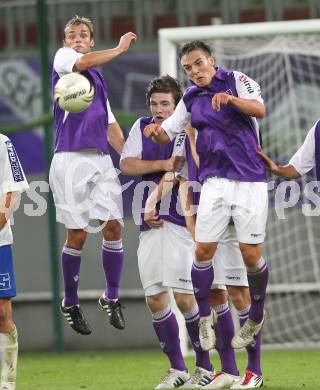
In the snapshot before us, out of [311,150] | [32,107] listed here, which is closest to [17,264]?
[32,107]

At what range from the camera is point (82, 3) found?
15.2 metres

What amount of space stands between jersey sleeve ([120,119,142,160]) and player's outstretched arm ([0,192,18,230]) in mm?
1391

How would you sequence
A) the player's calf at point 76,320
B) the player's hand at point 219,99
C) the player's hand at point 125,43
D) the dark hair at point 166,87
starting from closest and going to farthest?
the player's hand at point 219,99 < the player's hand at point 125,43 < the player's calf at point 76,320 < the dark hair at point 166,87

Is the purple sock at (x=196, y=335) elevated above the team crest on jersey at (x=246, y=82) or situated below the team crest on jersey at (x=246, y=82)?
below

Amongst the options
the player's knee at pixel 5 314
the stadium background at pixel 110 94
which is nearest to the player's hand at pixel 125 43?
the player's knee at pixel 5 314

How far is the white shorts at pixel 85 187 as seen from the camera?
8.77 meters

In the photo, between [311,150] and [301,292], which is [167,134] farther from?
[301,292]

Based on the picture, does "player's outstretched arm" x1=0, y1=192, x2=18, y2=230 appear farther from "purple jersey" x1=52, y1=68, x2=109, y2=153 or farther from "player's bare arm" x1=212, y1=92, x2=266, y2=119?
"player's bare arm" x1=212, y1=92, x2=266, y2=119

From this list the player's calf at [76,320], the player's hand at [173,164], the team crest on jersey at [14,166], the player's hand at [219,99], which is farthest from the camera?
the player's hand at [173,164]

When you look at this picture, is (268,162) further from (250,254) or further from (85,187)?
(85,187)

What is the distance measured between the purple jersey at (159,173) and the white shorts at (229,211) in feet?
2.63

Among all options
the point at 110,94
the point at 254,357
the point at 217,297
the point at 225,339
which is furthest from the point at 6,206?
the point at 110,94

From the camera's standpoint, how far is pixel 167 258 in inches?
356

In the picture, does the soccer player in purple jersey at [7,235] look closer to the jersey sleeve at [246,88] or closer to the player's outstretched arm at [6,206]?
the player's outstretched arm at [6,206]
